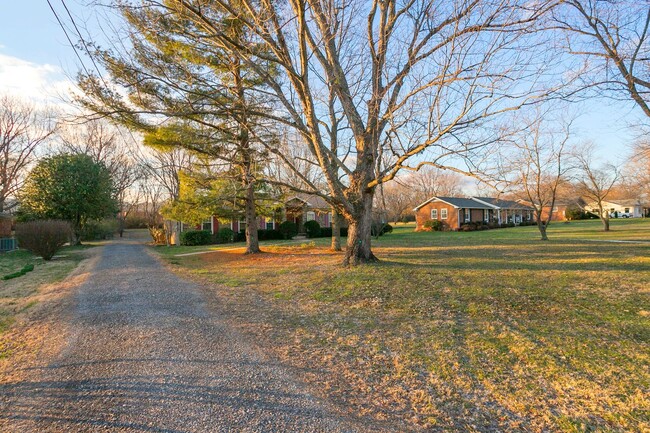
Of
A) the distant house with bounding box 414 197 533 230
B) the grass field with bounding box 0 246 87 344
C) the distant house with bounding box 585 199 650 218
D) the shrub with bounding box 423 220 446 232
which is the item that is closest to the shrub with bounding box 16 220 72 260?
the grass field with bounding box 0 246 87 344

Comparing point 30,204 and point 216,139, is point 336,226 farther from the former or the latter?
point 30,204

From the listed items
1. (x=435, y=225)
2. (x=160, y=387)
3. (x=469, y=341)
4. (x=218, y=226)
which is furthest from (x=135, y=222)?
(x=469, y=341)

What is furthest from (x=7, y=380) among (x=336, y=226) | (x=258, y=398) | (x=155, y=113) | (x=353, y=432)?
(x=336, y=226)

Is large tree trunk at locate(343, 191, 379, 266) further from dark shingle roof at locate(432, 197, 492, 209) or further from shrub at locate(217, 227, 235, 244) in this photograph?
dark shingle roof at locate(432, 197, 492, 209)

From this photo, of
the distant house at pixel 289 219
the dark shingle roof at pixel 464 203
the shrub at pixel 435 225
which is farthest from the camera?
the dark shingle roof at pixel 464 203

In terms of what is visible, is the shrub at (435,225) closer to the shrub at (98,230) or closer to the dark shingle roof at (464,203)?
the dark shingle roof at (464,203)

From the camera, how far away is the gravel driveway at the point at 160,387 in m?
2.70

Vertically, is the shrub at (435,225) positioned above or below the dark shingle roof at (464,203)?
A: below

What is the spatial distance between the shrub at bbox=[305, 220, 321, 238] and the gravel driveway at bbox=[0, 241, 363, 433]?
23.4 metres

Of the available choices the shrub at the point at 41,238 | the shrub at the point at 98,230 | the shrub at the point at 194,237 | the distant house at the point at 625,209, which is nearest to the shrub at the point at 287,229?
the shrub at the point at 194,237

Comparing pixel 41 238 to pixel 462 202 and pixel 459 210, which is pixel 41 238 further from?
pixel 462 202

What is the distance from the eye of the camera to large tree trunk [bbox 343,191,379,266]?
9438 millimetres

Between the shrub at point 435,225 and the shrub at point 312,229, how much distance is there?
1347 cm

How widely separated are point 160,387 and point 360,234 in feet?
22.6
